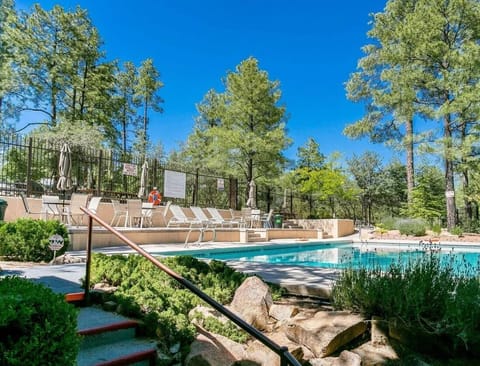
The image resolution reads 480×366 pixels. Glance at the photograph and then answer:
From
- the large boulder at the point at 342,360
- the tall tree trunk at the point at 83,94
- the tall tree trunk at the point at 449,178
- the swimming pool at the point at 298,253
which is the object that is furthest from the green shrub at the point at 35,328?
the tall tree trunk at the point at 83,94

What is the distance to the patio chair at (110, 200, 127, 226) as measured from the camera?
11.5 m

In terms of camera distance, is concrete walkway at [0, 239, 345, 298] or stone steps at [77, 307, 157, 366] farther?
concrete walkway at [0, 239, 345, 298]

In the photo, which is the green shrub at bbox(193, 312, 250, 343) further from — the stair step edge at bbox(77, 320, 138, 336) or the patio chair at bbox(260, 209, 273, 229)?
the patio chair at bbox(260, 209, 273, 229)

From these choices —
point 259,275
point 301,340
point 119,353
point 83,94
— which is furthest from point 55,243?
point 83,94

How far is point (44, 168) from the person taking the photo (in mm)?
13477

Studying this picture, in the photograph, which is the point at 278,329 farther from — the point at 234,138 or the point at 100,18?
the point at 100,18

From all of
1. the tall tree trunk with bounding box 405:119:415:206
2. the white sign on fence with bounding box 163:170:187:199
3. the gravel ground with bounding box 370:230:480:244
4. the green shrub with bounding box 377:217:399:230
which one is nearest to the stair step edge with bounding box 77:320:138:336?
the white sign on fence with bounding box 163:170:187:199

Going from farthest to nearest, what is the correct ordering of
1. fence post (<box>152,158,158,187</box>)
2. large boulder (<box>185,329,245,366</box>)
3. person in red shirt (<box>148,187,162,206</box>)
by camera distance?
fence post (<box>152,158,158,187</box>) → person in red shirt (<box>148,187,162,206</box>) → large boulder (<box>185,329,245,366</box>)

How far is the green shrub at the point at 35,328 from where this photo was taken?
1751 millimetres

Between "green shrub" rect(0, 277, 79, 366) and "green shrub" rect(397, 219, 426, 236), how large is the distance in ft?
53.8

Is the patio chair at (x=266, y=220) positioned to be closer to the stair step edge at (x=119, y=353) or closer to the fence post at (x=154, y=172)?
the fence post at (x=154, y=172)

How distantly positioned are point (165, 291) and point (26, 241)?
3.53 m

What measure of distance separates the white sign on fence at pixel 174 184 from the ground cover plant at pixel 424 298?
40.0ft

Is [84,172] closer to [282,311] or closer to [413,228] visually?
[282,311]
